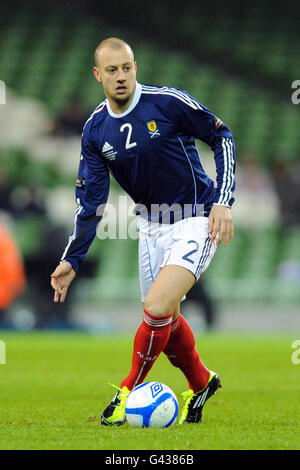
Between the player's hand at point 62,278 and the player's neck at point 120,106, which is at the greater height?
the player's neck at point 120,106

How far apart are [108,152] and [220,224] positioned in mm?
776

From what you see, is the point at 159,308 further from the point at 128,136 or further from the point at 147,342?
the point at 128,136

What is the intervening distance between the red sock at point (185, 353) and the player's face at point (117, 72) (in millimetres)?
1367

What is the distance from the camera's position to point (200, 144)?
63.5 feet

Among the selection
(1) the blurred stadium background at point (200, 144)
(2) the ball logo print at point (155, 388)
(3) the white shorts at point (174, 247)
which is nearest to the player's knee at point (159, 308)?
(3) the white shorts at point (174, 247)

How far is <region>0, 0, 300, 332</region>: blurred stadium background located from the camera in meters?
15.3

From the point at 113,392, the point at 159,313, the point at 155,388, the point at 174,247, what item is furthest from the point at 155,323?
the point at 113,392

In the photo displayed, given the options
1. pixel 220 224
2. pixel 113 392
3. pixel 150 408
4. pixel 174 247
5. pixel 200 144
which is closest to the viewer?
pixel 150 408

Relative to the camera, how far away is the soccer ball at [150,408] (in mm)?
4562

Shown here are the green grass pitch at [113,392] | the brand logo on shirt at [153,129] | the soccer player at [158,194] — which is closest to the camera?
the green grass pitch at [113,392]

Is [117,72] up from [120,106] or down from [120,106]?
up

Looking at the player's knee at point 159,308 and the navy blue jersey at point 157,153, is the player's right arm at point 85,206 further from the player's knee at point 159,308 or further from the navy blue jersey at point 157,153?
the player's knee at point 159,308

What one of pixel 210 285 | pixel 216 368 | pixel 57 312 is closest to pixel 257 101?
pixel 210 285

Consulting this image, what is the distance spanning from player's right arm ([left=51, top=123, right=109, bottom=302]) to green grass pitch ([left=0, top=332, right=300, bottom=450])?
0.84 m
